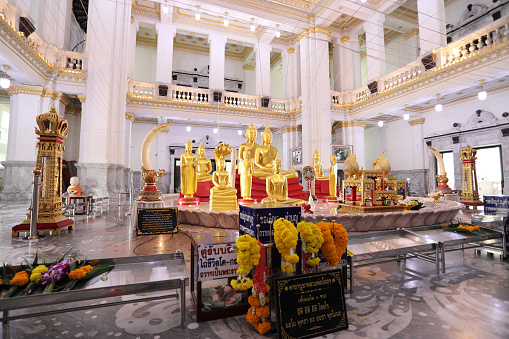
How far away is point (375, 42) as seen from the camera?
34.7 feet

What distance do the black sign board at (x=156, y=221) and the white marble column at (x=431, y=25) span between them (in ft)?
29.9

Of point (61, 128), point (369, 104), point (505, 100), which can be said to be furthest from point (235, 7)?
point (505, 100)

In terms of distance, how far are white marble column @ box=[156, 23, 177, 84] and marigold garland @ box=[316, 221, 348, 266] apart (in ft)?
35.9

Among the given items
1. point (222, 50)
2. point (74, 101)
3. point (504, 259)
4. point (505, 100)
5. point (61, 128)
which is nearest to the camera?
point (504, 259)

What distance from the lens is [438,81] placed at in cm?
784

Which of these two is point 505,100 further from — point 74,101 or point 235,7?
point 74,101

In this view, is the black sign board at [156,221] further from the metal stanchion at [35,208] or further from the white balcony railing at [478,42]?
the white balcony railing at [478,42]

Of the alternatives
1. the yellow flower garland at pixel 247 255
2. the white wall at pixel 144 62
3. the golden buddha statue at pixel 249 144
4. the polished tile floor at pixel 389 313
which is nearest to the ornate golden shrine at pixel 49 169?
the polished tile floor at pixel 389 313

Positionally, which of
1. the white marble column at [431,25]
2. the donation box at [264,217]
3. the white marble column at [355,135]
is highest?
the white marble column at [431,25]

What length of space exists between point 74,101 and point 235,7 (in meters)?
7.35

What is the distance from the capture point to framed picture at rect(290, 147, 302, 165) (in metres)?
12.0

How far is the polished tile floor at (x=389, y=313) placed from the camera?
4.91ft

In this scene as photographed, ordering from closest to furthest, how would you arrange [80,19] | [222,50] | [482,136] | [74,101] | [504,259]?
[504,259], [482,136], [74,101], [80,19], [222,50]

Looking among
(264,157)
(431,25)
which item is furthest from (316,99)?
(264,157)
